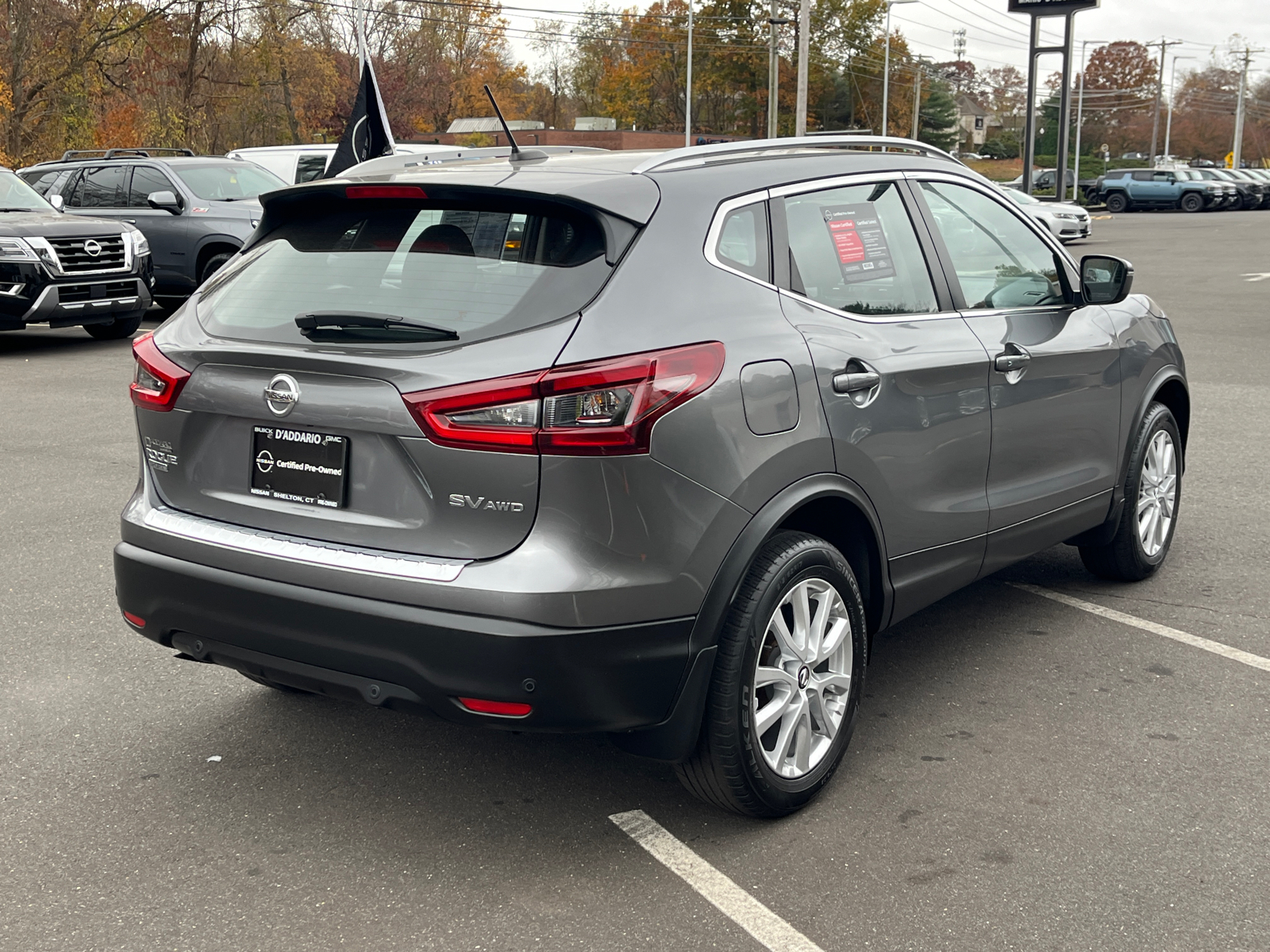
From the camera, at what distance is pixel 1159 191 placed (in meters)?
53.7

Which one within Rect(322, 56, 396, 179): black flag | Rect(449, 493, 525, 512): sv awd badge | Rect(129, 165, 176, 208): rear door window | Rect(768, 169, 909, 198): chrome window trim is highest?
Rect(322, 56, 396, 179): black flag

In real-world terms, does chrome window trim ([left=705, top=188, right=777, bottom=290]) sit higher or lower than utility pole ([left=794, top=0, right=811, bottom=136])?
lower

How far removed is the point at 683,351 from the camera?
3074mm

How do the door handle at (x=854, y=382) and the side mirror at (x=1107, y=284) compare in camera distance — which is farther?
the side mirror at (x=1107, y=284)

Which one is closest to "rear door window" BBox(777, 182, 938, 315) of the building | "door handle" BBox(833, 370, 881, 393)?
"door handle" BBox(833, 370, 881, 393)

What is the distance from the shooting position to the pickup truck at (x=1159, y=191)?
52.9 meters

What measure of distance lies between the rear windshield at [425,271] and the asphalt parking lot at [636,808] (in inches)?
51.2

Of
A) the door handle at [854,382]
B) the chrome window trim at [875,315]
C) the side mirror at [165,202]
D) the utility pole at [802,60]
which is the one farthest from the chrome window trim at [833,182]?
the utility pole at [802,60]

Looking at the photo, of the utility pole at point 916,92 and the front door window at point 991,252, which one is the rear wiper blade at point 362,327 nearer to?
the front door window at point 991,252

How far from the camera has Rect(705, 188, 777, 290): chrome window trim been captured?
335 cm

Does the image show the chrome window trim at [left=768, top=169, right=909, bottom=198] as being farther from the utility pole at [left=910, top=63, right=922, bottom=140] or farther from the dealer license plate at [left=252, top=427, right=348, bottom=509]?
the utility pole at [left=910, top=63, right=922, bottom=140]

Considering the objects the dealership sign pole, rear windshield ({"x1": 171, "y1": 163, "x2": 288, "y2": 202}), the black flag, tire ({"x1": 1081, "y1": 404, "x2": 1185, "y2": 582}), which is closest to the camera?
tire ({"x1": 1081, "y1": 404, "x2": 1185, "y2": 582})

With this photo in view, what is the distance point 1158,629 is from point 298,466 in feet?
10.9

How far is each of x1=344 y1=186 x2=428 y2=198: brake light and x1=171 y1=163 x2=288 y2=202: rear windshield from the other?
12.8 meters
